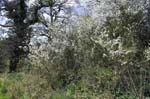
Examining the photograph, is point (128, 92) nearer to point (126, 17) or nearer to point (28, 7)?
point (126, 17)

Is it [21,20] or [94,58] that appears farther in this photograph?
[21,20]

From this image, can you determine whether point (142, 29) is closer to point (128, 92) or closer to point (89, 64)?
point (89, 64)

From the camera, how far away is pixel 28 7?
3991 centimetres

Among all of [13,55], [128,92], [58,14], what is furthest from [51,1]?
[128,92]

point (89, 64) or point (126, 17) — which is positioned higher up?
point (126, 17)

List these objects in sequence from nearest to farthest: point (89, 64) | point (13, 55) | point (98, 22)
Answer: point (89, 64) → point (98, 22) → point (13, 55)

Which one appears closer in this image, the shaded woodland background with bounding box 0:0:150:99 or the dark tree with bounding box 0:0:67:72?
the shaded woodland background with bounding box 0:0:150:99

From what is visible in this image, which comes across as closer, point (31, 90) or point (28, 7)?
point (31, 90)

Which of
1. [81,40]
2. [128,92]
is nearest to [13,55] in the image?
[81,40]

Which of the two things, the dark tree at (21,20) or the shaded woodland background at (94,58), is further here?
the dark tree at (21,20)

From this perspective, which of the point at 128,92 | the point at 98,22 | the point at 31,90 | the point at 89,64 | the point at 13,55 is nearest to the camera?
the point at 128,92

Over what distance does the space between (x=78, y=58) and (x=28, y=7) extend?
78.2 ft

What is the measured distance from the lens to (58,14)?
39312 millimetres

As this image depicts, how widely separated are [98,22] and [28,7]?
922 inches
